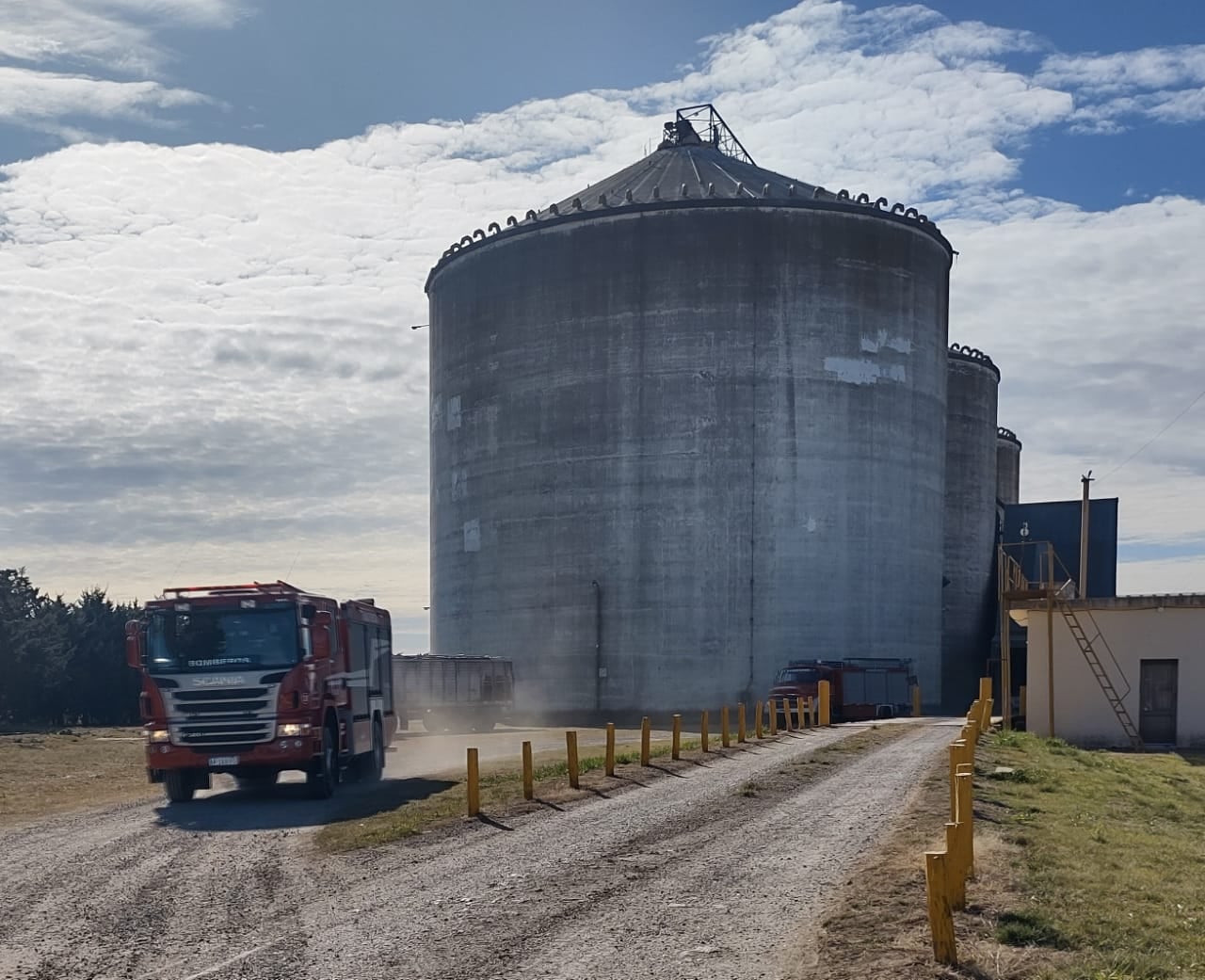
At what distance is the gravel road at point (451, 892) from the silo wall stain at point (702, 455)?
3840cm

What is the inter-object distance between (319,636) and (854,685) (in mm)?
32023

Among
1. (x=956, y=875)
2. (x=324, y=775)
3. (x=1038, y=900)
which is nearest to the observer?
(x=956, y=875)

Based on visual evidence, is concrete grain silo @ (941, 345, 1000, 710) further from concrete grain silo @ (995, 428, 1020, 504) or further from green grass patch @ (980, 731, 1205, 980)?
green grass patch @ (980, 731, 1205, 980)

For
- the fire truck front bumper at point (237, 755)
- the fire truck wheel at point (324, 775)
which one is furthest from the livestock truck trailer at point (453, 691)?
the fire truck front bumper at point (237, 755)

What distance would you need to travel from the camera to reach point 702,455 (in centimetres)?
5984

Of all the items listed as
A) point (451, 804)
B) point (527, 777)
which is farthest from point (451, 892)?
point (451, 804)

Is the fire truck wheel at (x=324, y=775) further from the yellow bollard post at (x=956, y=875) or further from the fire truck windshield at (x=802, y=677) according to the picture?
the fire truck windshield at (x=802, y=677)

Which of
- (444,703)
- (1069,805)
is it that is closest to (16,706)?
(444,703)

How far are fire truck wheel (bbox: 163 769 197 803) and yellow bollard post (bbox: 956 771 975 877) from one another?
14.7 meters

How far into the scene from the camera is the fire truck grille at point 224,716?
22.6 meters

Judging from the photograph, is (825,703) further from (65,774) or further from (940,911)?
(940,911)

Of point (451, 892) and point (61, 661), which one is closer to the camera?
point (451, 892)

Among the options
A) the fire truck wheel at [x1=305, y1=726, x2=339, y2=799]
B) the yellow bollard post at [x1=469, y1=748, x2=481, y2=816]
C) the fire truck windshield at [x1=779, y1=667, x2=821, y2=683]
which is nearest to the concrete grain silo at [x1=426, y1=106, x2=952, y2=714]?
the fire truck windshield at [x1=779, y1=667, x2=821, y2=683]

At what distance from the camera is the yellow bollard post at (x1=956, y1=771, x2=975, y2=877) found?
38.8 ft
